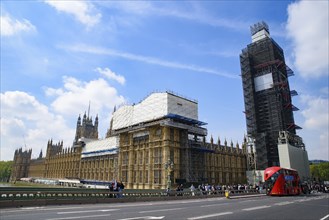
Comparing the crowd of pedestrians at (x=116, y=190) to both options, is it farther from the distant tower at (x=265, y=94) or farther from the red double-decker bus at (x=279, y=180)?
the distant tower at (x=265, y=94)

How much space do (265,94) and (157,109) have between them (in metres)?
38.1

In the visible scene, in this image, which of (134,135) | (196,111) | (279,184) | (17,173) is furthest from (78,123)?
(279,184)

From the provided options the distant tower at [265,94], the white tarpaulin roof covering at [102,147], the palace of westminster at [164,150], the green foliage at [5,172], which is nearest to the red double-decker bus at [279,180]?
the palace of westminster at [164,150]

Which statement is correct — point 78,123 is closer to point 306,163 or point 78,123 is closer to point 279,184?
point 306,163

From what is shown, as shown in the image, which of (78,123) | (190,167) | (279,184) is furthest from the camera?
(78,123)

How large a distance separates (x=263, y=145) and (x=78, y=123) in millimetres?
109559

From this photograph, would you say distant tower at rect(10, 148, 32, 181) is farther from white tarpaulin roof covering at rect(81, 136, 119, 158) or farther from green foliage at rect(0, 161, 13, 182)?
white tarpaulin roof covering at rect(81, 136, 119, 158)

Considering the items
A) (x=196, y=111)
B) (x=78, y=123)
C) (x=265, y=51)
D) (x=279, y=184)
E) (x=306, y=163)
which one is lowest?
(x=279, y=184)

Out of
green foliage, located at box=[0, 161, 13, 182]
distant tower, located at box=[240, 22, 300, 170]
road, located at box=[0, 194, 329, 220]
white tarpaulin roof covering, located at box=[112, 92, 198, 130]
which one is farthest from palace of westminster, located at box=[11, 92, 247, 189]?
green foliage, located at box=[0, 161, 13, 182]

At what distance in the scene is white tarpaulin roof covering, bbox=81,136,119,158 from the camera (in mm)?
76512

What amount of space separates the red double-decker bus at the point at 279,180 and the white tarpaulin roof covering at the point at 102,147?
48.3 metres

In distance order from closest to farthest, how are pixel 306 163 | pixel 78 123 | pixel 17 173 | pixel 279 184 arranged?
pixel 279 184, pixel 306 163, pixel 78 123, pixel 17 173

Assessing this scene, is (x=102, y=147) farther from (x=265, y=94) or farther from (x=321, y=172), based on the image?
(x=321, y=172)

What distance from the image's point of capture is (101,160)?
3253 inches
